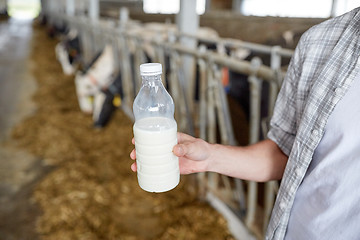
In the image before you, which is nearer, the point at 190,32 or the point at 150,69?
the point at 150,69

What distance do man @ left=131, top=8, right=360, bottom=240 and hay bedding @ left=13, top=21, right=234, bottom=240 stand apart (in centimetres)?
151

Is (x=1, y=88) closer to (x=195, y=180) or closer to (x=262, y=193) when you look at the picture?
(x=195, y=180)

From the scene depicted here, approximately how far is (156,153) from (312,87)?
1.45 ft

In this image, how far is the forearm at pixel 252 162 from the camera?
1.15 meters

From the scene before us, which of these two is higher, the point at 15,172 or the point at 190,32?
the point at 190,32

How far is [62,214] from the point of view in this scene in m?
A: 2.78

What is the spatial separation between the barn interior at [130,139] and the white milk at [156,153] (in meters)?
0.96

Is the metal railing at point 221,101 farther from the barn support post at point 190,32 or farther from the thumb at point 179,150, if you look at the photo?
the thumb at point 179,150

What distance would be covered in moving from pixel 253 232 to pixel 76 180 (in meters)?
1.71

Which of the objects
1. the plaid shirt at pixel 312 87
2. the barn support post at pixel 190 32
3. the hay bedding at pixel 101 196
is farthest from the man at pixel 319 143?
the barn support post at pixel 190 32

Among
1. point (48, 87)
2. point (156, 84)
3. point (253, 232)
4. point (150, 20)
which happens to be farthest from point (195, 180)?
point (150, 20)

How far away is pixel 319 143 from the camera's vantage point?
3.00 feet

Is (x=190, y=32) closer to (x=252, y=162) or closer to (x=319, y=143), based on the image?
(x=252, y=162)

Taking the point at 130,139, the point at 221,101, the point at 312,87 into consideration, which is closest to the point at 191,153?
the point at 312,87
